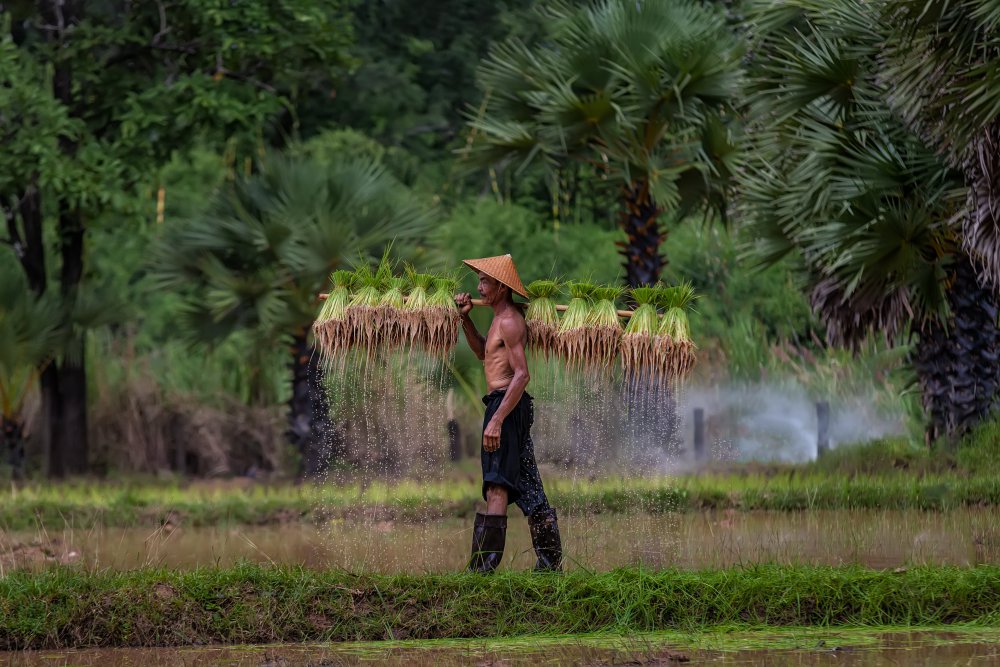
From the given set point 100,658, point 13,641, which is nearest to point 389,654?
point 100,658

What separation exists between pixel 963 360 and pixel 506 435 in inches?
310

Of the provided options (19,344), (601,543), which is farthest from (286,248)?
(601,543)

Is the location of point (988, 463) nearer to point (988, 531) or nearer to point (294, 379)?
point (988, 531)

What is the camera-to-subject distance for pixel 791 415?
69.7ft

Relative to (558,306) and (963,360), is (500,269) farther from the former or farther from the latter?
(963,360)

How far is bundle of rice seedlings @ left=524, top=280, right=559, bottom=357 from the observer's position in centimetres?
994

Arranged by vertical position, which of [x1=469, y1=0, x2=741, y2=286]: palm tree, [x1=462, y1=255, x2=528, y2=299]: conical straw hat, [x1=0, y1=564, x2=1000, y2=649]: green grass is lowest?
[x1=0, y1=564, x2=1000, y2=649]: green grass

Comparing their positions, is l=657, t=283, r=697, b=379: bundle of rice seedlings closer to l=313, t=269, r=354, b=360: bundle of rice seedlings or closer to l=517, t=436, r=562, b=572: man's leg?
l=517, t=436, r=562, b=572: man's leg

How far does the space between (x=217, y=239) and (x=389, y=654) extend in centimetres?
1233

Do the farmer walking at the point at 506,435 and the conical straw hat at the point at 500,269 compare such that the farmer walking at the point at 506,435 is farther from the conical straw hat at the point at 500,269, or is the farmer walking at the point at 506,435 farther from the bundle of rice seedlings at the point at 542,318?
the bundle of rice seedlings at the point at 542,318

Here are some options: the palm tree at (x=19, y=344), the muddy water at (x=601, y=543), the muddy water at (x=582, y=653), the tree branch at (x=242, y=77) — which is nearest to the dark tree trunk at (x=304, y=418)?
the palm tree at (x=19, y=344)

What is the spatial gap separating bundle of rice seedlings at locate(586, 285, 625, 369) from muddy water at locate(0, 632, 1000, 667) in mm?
2308

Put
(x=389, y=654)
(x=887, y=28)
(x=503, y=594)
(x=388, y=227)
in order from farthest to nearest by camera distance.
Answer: (x=388, y=227), (x=887, y=28), (x=503, y=594), (x=389, y=654)

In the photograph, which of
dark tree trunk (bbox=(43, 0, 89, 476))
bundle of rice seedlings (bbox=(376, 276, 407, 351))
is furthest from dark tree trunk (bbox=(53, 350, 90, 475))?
bundle of rice seedlings (bbox=(376, 276, 407, 351))
